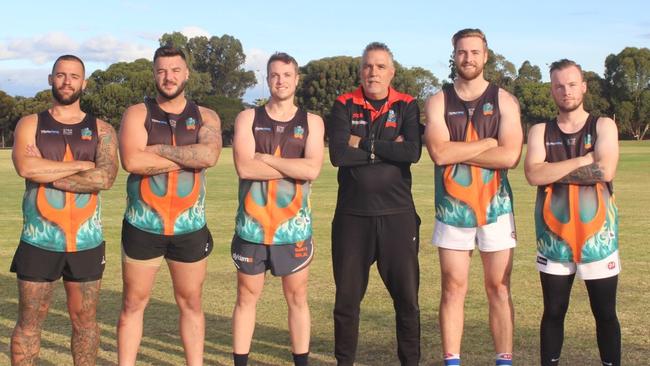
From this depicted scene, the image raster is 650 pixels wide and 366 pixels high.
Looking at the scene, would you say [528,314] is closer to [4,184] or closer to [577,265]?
[577,265]

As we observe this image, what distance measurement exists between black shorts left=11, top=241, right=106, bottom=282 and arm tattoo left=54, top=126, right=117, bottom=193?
47 cm

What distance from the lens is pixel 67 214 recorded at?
560 centimetres

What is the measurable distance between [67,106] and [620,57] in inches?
3801

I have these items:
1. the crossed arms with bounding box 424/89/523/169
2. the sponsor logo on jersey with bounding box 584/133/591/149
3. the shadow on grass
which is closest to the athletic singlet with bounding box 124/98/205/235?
the shadow on grass

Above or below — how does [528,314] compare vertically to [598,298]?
below

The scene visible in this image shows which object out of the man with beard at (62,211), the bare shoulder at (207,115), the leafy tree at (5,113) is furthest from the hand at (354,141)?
the leafy tree at (5,113)

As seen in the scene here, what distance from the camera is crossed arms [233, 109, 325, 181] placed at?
5.88 m

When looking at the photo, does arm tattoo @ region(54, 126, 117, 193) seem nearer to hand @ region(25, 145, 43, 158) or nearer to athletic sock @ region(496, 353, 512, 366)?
hand @ region(25, 145, 43, 158)

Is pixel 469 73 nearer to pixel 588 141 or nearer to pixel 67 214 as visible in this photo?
pixel 588 141

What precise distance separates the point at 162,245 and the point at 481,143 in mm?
2520

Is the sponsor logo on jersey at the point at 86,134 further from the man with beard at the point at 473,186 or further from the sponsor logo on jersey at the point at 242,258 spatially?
the man with beard at the point at 473,186

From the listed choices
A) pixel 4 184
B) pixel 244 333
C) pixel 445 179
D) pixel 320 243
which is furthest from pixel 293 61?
pixel 4 184

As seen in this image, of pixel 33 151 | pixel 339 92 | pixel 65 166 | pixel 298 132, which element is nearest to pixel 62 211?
pixel 65 166

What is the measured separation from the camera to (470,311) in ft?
27.5
